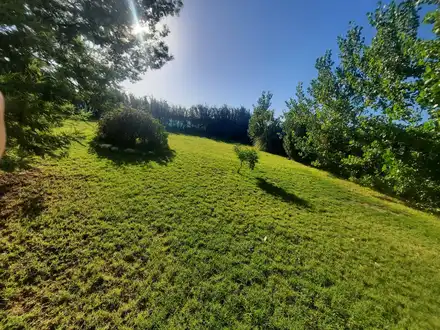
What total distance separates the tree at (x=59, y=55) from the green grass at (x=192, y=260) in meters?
1.68

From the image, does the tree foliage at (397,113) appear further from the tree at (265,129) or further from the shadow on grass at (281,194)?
the tree at (265,129)

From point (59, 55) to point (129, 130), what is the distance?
6.27 meters

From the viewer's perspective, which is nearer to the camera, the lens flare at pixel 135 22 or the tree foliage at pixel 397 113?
the tree foliage at pixel 397 113

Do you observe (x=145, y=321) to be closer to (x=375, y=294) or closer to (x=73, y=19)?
(x=375, y=294)

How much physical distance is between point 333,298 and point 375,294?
2.72 ft

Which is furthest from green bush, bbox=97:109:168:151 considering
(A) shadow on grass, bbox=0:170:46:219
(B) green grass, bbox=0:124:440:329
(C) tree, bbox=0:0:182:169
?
(C) tree, bbox=0:0:182:169

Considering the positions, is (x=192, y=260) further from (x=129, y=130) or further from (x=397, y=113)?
(x=129, y=130)

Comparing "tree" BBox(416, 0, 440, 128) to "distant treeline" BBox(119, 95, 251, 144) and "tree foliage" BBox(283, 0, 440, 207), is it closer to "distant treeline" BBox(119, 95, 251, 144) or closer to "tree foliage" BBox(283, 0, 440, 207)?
"tree foliage" BBox(283, 0, 440, 207)

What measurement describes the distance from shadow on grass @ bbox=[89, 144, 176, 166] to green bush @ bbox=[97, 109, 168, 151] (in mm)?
938

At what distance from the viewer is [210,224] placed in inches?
170

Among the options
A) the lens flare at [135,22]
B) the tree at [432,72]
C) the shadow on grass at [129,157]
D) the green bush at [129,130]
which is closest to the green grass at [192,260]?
the shadow on grass at [129,157]

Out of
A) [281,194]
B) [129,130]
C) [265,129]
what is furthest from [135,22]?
[265,129]

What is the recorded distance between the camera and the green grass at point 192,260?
7.73 feet

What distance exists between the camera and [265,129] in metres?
25.4
